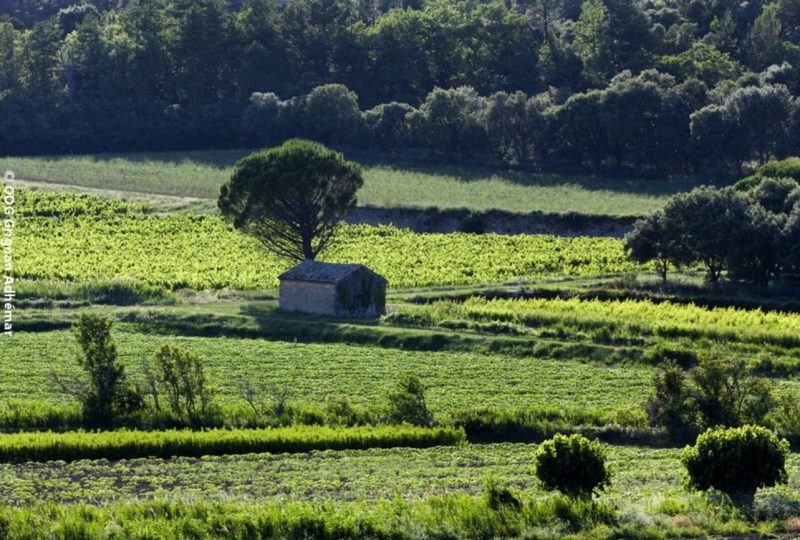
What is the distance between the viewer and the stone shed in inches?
2904

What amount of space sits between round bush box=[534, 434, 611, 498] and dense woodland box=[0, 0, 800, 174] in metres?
81.1

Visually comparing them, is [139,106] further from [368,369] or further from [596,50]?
[368,369]

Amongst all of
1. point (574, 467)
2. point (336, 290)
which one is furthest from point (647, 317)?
point (574, 467)

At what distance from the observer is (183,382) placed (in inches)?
2213

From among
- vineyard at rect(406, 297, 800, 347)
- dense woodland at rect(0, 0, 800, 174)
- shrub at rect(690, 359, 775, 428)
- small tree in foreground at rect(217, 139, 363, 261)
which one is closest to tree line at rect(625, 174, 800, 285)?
vineyard at rect(406, 297, 800, 347)

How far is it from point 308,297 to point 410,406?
21.4 metres

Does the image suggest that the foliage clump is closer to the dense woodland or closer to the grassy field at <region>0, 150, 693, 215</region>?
the grassy field at <region>0, 150, 693, 215</region>

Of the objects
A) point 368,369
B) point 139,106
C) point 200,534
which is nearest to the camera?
point 200,534

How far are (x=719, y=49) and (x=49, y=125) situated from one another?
211 ft

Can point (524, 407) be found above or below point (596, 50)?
below

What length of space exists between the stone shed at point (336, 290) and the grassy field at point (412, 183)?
3472 centimetres

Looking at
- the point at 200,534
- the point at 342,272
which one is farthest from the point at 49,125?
the point at 200,534

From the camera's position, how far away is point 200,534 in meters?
38.9

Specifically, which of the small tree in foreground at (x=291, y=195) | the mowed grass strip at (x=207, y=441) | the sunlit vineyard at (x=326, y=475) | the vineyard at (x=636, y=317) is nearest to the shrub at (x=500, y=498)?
the sunlit vineyard at (x=326, y=475)
